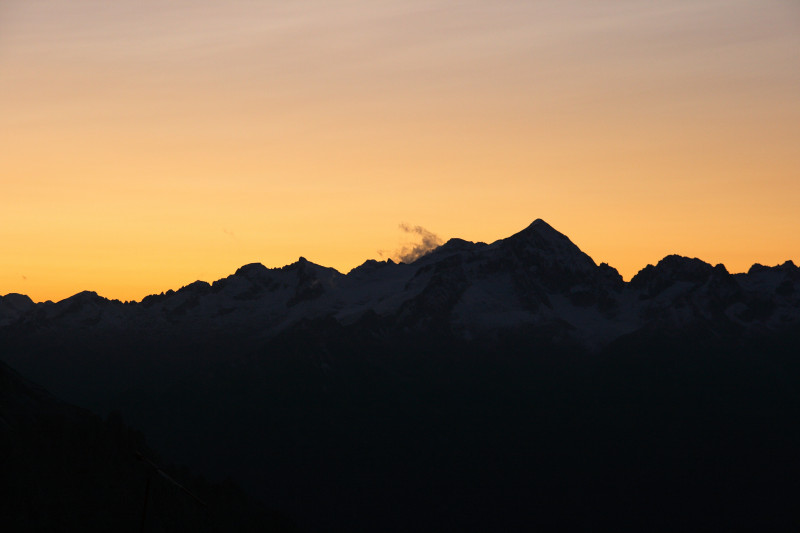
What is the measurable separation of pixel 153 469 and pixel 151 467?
4.08ft

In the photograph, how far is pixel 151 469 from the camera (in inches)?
4195

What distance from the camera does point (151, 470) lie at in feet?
350

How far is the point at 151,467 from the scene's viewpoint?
4144 inches

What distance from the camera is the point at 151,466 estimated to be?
344 ft

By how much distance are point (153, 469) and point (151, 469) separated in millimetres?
231

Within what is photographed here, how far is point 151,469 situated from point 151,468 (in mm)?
1628

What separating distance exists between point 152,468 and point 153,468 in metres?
0.79

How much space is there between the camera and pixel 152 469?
10756 cm

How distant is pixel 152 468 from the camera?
105625 millimetres

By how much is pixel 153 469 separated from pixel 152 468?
844mm

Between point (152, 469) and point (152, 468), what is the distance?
2.01 m

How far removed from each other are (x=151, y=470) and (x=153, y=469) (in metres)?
0.47

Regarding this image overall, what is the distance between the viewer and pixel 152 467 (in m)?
105

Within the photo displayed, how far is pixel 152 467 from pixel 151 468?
0.12 metres
